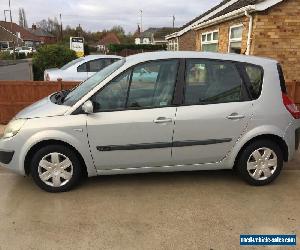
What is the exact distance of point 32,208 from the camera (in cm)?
372

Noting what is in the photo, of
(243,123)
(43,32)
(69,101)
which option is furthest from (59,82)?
(43,32)

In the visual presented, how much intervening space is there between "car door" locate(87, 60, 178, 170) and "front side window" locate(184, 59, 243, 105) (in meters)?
0.22

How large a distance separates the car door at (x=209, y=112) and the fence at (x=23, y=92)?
3.63m

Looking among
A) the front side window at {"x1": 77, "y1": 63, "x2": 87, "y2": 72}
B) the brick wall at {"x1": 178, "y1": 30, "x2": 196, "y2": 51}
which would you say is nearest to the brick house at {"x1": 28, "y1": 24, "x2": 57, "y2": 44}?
the brick wall at {"x1": 178, "y1": 30, "x2": 196, "y2": 51}

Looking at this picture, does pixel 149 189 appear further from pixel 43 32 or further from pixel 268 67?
pixel 43 32

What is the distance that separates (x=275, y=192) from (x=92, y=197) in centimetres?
226

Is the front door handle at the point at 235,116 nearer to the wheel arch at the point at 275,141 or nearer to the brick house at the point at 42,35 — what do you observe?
the wheel arch at the point at 275,141

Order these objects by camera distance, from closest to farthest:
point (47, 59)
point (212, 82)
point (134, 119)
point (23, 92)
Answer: point (134, 119) → point (212, 82) → point (23, 92) → point (47, 59)

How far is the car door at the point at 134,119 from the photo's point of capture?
12.7 feet

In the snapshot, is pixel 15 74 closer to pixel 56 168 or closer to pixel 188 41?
pixel 188 41

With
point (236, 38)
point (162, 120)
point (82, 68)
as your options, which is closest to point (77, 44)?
point (82, 68)

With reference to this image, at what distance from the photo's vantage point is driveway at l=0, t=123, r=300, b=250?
10.3 ft

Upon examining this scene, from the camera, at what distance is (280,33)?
8.35m

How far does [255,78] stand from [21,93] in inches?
202
